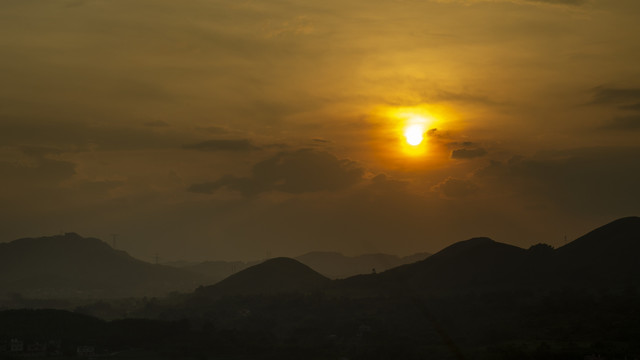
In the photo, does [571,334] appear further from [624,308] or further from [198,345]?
[198,345]

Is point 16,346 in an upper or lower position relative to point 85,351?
upper

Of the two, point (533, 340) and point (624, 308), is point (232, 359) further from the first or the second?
point (624, 308)

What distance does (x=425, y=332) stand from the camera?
182m

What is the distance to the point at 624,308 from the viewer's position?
163875 millimetres

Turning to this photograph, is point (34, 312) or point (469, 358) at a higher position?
point (34, 312)

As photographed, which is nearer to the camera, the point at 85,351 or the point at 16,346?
the point at 16,346

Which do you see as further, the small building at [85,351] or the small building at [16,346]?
the small building at [85,351]

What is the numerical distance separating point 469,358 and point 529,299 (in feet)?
191

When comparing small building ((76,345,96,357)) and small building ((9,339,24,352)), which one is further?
small building ((76,345,96,357))

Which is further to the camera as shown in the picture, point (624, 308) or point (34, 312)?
point (34, 312)

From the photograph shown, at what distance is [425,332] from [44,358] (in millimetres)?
81879

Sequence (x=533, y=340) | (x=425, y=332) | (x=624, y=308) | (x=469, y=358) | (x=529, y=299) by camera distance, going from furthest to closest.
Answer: (x=529, y=299), (x=425, y=332), (x=624, y=308), (x=533, y=340), (x=469, y=358)

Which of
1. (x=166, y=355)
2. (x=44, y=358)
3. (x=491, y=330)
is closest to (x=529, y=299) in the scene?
(x=491, y=330)

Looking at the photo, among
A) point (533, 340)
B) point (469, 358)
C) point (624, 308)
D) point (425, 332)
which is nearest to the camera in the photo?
point (469, 358)
